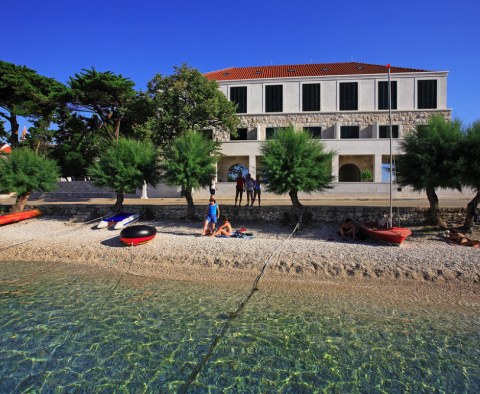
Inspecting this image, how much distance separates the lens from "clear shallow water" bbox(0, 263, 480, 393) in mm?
4652

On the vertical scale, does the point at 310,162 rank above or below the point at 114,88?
below

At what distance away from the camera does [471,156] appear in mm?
10555

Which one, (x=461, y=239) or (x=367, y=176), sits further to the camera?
(x=367, y=176)

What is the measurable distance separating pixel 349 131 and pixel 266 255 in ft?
71.0

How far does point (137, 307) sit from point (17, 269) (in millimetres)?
5993

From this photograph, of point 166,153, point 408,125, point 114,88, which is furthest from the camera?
point 408,125

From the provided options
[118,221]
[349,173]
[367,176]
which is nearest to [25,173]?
[118,221]

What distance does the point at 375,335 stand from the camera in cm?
587

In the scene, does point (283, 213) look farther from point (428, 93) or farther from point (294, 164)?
point (428, 93)

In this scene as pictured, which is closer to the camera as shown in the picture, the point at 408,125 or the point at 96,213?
the point at 96,213

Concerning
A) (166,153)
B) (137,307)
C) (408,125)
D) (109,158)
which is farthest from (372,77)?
(137,307)

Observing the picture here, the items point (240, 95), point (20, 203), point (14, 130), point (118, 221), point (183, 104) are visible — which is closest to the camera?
point (118, 221)

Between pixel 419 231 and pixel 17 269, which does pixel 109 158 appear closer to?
pixel 17 269

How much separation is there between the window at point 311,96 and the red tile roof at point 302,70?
104 inches
